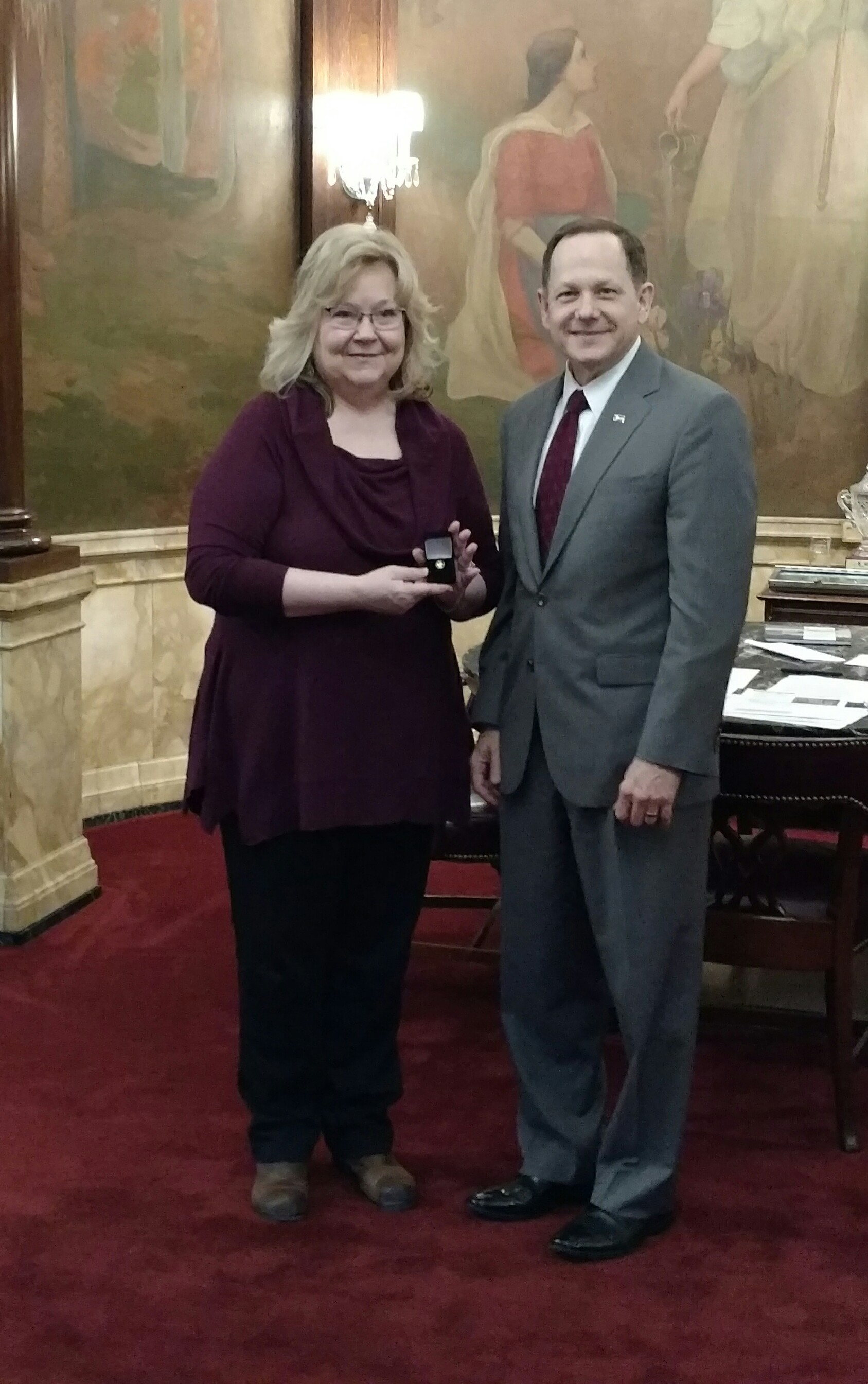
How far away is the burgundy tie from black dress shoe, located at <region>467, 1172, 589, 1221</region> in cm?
123

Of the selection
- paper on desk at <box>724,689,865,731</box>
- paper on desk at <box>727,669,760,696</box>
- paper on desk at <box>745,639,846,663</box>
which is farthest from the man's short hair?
paper on desk at <box>745,639,846,663</box>

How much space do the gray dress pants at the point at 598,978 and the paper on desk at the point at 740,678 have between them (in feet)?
2.91

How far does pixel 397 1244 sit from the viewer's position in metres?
2.87

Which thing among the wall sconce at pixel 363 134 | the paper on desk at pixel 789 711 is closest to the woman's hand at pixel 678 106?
the wall sconce at pixel 363 134

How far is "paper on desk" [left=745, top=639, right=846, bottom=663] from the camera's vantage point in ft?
13.1

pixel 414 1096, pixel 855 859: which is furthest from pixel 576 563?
pixel 414 1096

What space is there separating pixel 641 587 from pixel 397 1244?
4.34 feet

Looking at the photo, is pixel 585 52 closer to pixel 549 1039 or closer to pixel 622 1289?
pixel 549 1039

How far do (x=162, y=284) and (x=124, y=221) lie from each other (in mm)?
268

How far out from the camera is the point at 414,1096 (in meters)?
3.56

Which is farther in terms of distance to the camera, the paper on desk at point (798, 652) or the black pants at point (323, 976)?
the paper on desk at point (798, 652)

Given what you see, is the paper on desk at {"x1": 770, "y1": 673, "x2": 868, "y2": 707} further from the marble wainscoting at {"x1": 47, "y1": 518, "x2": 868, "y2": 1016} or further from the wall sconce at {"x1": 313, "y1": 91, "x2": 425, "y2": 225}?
the wall sconce at {"x1": 313, "y1": 91, "x2": 425, "y2": 225}

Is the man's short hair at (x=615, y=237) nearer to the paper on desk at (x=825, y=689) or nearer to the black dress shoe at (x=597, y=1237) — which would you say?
the paper on desk at (x=825, y=689)

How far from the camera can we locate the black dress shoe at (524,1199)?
9.68 feet
